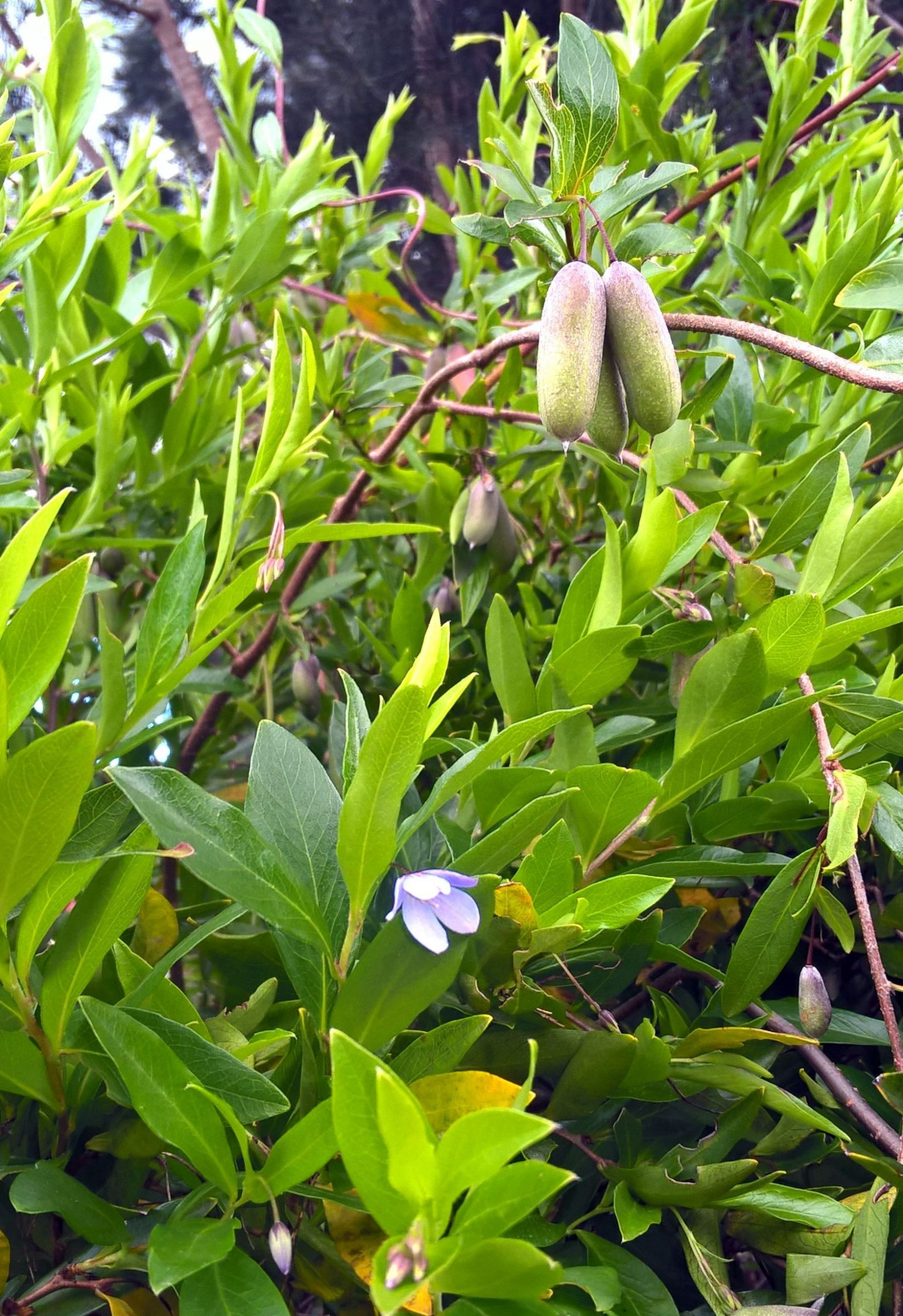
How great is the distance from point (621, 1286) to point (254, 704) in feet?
1.87

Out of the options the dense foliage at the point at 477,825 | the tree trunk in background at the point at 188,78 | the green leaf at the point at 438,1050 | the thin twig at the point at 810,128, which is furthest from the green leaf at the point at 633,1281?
the tree trunk in background at the point at 188,78

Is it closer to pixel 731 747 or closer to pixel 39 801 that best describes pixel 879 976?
pixel 731 747

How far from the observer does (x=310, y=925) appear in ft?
1.14

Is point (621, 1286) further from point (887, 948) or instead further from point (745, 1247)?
point (887, 948)

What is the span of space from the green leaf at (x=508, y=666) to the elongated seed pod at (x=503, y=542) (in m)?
0.20

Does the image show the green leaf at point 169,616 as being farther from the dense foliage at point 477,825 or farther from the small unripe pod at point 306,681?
the small unripe pod at point 306,681

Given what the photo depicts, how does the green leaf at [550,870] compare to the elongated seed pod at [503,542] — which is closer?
the green leaf at [550,870]

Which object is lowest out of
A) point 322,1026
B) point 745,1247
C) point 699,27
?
point 745,1247

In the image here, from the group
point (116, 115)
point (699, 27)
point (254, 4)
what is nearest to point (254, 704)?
point (699, 27)

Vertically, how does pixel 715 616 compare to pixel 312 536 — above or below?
below

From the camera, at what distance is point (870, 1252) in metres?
0.38

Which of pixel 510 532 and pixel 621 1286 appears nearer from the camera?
pixel 621 1286

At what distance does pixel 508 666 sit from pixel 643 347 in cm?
16

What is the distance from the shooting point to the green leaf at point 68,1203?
1.08ft
